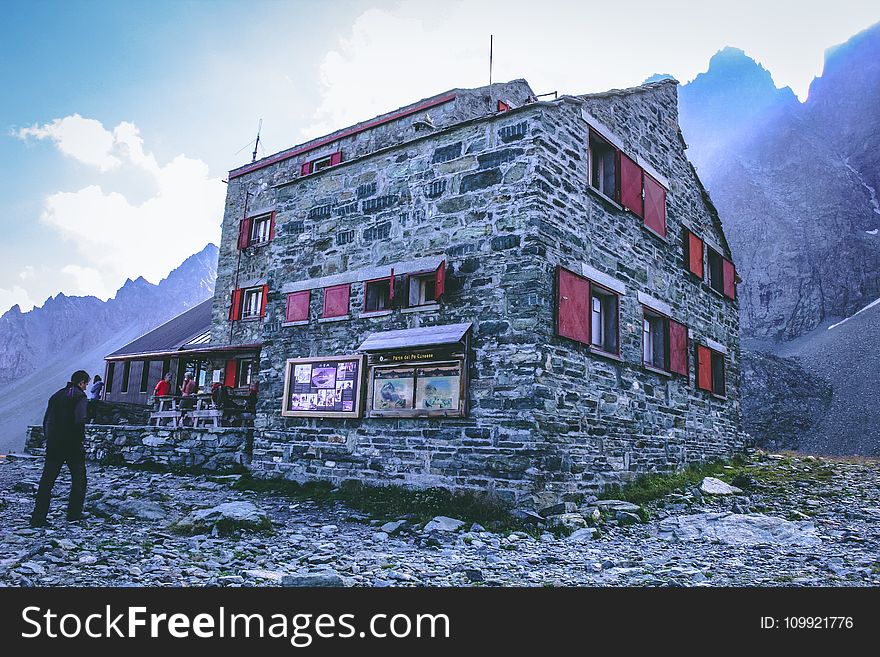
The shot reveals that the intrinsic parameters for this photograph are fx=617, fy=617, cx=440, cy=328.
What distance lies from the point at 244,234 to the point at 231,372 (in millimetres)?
5796

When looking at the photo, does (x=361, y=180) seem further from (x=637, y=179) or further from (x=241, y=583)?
(x=241, y=583)

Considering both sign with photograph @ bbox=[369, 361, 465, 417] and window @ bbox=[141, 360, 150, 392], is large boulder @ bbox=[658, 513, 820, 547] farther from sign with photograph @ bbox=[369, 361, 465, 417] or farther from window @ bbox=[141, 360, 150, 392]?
window @ bbox=[141, 360, 150, 392]

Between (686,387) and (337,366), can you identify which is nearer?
(337,366)

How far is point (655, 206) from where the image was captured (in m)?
13.5

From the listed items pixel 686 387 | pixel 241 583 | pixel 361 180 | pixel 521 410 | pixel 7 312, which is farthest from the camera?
pixel 7 312

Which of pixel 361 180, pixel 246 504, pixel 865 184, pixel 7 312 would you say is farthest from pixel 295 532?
pixel 7 312

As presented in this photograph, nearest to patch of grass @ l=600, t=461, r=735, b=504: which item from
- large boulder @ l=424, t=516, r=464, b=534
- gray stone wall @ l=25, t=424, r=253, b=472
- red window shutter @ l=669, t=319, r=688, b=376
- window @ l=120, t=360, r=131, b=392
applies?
red window shutter @ l=669, t=319, r=688, b=376

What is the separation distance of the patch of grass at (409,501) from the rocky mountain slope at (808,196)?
153ft

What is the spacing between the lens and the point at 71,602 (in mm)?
3541

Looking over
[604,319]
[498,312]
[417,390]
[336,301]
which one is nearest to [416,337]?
[417,390]

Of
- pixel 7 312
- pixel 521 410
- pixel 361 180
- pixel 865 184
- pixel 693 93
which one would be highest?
pixel 693 93

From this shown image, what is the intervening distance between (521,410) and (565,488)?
4.70 ft

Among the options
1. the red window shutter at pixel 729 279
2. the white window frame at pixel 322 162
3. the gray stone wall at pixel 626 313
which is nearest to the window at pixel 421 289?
the gray stone wall at pixel 626 313

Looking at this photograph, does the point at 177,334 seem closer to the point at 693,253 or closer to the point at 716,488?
the point at 693,253
